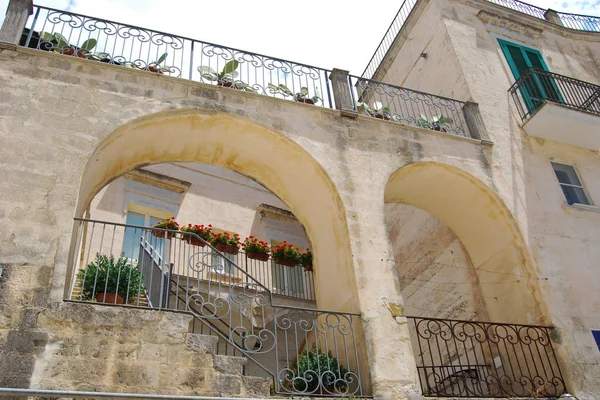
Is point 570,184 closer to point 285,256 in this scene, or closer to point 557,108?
point 557,108

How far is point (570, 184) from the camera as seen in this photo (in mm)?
10375

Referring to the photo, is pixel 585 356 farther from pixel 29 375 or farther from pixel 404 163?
A: pixel 29 375

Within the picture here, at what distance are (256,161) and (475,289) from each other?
4493mm

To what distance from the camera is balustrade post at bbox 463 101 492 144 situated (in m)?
10.1

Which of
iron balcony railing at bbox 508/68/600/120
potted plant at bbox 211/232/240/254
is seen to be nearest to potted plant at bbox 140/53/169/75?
potted plant at bbox 211/232/240/254

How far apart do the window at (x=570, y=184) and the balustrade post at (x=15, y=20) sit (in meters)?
9.06

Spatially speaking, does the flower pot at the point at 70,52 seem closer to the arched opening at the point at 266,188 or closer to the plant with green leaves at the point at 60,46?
the plant with green leaves at the point at 60,46

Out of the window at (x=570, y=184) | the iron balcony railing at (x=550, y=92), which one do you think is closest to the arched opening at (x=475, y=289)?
the window at (x=570, y=184)

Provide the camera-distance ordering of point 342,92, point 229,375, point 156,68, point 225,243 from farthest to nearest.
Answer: point 225,243
point 342,92
point 156,68
point 229,375

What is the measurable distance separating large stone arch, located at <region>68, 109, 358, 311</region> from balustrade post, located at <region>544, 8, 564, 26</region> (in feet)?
32.2

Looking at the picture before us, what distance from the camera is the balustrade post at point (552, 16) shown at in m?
14.6

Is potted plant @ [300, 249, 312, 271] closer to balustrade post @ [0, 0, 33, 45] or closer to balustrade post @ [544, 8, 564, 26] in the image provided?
balustrade post @ [0, 0, 33, 45]

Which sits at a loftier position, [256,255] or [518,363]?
[256,255]

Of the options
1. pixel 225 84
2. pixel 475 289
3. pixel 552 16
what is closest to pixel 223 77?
pixel 225 84
